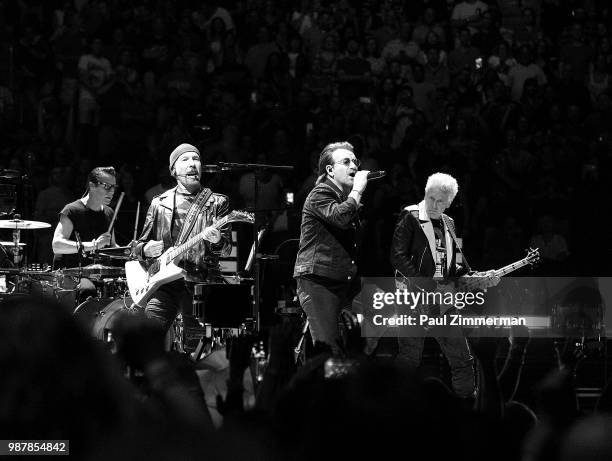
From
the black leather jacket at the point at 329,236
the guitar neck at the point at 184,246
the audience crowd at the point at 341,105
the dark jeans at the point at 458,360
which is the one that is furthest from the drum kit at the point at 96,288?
the dark jeans at the point at 458,360

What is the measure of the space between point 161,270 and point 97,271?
1.62m

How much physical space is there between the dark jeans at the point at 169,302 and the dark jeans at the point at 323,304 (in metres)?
1.49

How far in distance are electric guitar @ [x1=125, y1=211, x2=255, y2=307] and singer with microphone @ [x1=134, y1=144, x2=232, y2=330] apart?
0.05m

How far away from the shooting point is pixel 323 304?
734cm

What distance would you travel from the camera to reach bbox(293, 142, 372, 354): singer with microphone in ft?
23.9

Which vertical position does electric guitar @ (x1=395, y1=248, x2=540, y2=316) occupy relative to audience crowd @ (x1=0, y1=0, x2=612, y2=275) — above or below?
below

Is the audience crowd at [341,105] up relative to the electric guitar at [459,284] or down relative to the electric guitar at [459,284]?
up

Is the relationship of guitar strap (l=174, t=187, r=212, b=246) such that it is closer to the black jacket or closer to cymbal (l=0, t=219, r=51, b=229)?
the black jacket

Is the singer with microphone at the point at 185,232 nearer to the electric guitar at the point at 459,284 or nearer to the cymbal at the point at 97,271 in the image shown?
the cymbal at the point at 97,271

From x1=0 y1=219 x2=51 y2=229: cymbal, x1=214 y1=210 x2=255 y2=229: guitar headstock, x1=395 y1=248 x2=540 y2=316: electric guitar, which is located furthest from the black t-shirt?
x1=395 y1=248 x2=540 y2=316: electric guitar

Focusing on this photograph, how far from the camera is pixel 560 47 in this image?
52.3 feet

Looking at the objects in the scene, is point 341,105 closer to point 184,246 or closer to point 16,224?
point 16,224

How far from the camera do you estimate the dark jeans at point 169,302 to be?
334 inches

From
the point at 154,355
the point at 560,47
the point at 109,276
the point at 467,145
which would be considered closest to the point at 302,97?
the point at 467,145
